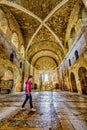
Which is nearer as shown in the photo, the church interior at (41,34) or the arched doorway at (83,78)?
the church interior at (41,34)

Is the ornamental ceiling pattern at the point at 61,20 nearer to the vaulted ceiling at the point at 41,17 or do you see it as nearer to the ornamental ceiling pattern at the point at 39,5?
the vaulted ceiling at the point at 41,17

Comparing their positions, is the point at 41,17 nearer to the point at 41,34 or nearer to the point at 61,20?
the point at 61,20

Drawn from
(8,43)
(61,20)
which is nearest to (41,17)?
(61,20)

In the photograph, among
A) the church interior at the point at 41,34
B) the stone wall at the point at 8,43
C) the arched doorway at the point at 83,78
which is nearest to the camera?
the church interior at the point at 41,34

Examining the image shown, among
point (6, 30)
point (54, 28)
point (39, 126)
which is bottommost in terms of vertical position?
point (39, 126)

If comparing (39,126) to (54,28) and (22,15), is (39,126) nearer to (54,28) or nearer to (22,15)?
(22,15)

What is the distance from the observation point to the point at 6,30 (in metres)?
9.39

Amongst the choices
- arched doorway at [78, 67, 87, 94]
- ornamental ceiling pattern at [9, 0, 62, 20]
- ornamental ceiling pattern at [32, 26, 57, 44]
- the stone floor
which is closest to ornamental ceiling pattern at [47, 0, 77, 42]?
ornamental ceiling pattern at [9, 0, 62, 20]

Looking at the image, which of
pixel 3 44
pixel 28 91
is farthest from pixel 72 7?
pixel 28 91

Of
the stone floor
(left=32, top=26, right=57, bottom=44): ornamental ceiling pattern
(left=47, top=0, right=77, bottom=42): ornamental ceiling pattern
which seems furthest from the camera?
(left=32, top=26, right=57, bottom=44): ornamental ceiling pattern

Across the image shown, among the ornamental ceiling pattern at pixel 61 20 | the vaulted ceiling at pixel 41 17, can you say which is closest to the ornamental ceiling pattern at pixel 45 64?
the vaulted ceiling at pixel 41 17

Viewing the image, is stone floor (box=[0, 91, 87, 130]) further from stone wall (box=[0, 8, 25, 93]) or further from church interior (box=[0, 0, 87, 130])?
stone wall (box=[0, 8, 25, 93])

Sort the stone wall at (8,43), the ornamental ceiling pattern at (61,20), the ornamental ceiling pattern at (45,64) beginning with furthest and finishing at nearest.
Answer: the ornamental ceiling pattern at (45,64)
the ornamental ceiling pattern at (61,20)
the stone wall at (8,43)

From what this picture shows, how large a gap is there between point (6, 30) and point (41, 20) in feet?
14.6
